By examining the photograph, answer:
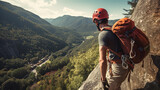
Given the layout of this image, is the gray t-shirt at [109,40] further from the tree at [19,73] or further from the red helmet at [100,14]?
the tree at [19,73]

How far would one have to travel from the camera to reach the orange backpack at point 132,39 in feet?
9.17

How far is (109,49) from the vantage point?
3.24 meters

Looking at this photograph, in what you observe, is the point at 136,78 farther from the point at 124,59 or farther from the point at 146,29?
the point at 146,29

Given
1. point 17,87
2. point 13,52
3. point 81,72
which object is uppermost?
point 81,72

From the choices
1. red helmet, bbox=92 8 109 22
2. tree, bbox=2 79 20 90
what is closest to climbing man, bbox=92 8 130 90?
red helmet, bbox=92 8 109 22

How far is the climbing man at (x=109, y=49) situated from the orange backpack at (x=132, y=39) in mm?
295

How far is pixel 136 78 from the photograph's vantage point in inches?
166

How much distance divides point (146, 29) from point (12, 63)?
154 meters

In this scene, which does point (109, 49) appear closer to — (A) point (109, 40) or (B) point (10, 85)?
(A) point (109, 40)

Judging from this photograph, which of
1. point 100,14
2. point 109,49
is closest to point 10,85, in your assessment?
point 109,49

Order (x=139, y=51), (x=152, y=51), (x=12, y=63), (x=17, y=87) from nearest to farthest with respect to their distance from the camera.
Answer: (x=139, y=51), (x=152, y=51), (x=17, y=87), (x=12, y=63)

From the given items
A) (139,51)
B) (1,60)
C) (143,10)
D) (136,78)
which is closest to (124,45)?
(139,51)

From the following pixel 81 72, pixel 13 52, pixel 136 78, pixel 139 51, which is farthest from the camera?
pixel 13 52

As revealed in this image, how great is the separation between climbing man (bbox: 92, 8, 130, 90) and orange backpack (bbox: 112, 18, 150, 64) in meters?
0.30
